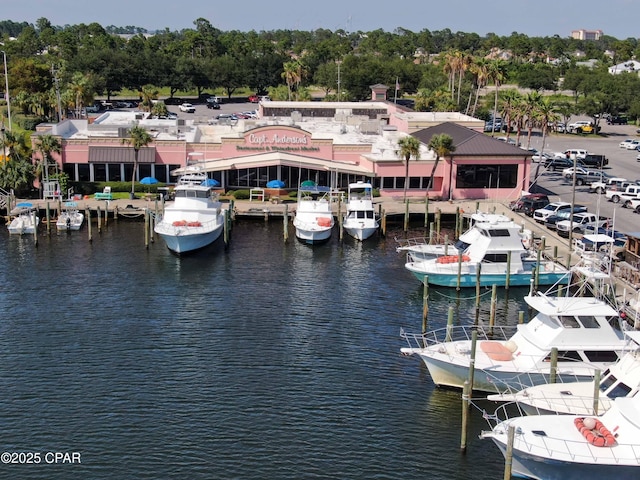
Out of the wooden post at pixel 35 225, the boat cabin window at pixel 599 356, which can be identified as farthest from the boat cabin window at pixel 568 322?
the wooden post at pixel 35 225

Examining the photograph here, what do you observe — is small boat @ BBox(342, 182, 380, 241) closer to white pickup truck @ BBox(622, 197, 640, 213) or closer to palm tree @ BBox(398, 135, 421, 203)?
palm tree @ BBox(398, 135, 421, 203)

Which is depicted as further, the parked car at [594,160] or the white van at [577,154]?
the white van at [577,154]

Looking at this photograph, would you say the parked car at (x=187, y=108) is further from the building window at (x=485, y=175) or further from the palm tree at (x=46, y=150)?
the building window at (x=485, y=175)

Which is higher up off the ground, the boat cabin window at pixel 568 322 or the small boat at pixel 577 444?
the boat cabin window at pixel 568 322

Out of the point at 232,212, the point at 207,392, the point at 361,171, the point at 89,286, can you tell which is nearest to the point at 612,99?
the point at 361,171

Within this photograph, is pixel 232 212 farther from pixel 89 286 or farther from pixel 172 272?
pixel 89 286

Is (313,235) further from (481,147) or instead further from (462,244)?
(481,147)
